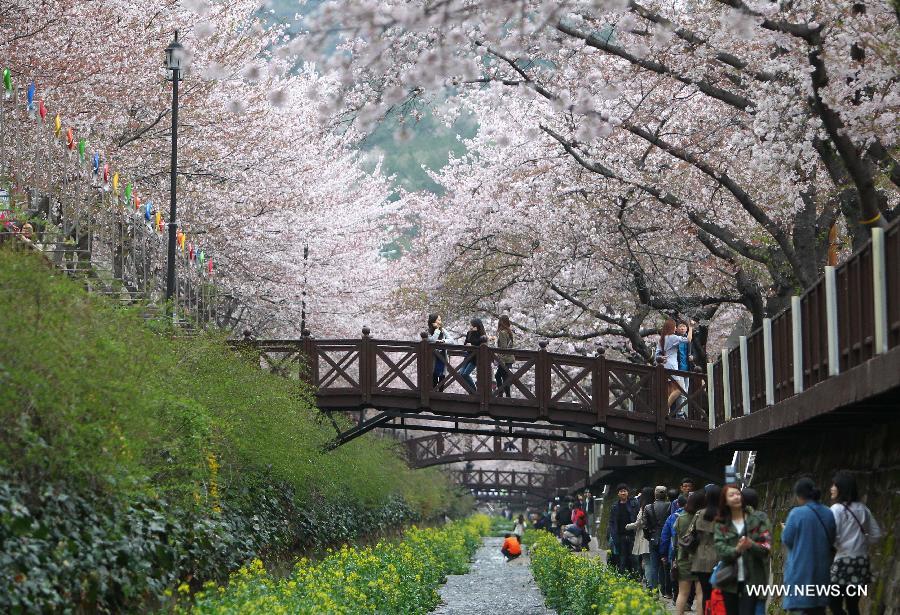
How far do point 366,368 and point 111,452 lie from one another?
16.4 metres

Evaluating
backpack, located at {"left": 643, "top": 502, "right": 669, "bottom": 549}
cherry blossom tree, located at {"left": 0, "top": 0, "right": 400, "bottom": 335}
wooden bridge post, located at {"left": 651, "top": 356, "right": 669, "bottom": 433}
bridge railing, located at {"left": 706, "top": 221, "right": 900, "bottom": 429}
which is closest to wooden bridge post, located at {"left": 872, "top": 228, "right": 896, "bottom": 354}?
bridge railing, located at {"left": 706, "top": 221, "right": 900, "bottom": 429}

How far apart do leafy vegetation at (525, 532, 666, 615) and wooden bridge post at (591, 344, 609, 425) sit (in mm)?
3283

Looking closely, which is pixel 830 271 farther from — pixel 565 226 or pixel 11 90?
pixel 565 226

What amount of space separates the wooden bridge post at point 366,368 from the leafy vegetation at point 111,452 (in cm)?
709

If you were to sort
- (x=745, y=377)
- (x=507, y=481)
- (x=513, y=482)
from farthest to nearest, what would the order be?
(x=507, y=481) → (x=513, y=482) → (x=745, y=377)

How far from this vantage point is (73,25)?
23.9m

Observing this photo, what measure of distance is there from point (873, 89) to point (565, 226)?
13414mm

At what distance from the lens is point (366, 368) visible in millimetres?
27938

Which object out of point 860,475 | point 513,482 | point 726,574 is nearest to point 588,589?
point 860,475

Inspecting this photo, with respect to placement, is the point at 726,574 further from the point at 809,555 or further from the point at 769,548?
the point at 809,555

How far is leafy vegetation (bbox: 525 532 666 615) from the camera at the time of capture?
12234 millimetres

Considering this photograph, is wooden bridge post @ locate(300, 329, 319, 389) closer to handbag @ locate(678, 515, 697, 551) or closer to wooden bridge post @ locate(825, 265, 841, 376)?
handbag @ locate(678, 515, 697, 551)

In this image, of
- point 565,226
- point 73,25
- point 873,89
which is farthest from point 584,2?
point 565,226

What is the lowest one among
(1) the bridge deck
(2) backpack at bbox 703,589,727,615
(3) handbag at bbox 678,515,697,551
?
(2) backpack at bbox 703,589,727,615
